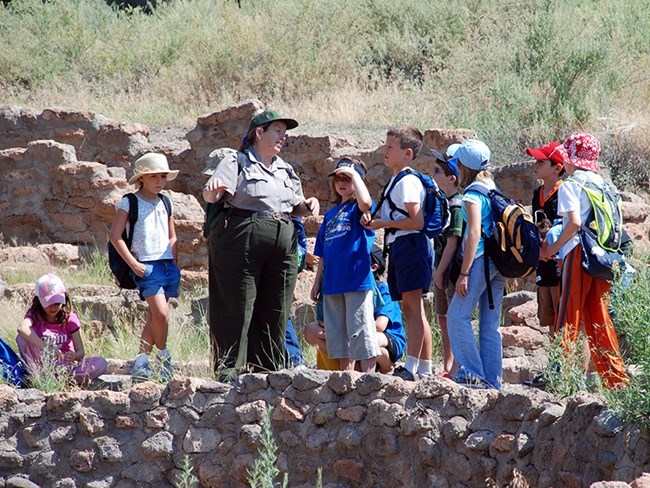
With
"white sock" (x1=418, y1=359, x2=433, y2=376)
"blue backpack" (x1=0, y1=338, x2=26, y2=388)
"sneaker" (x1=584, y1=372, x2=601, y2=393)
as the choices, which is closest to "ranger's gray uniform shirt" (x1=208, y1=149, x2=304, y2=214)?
"white sock" (x1=418, y1=359, x2=433, y2=376)

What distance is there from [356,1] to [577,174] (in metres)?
13.7

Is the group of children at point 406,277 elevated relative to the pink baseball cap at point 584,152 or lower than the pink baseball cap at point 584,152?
lower

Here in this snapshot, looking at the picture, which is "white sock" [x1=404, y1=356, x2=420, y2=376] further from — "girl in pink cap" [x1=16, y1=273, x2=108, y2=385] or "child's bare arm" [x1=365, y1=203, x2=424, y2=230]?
"girl in pink cap" [x1=16, y1=273, x2=108, y2=385]

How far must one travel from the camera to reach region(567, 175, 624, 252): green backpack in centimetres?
643

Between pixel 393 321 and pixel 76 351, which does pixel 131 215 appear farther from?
pixel 393 321

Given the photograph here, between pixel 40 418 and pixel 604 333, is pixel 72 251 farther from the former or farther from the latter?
pixel 604 333

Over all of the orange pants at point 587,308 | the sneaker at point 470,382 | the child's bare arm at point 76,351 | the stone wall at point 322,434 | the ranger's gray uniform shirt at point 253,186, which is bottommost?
the stone wall at point 322,434

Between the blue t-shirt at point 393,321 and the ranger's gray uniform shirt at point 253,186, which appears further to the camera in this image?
the blue t-shirt at point 393,321

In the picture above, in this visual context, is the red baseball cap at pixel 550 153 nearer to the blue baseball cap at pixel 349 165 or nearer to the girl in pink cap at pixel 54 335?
the blue baseball cap at pixel 349 165

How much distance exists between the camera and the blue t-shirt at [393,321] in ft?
24.1

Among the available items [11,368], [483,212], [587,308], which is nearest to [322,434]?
[483,212]

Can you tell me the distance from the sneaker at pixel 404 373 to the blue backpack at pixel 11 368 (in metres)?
2.74

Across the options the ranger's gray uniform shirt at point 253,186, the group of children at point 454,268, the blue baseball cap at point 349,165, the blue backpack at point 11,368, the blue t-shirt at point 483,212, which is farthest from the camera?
the blue backpack at point 11,368

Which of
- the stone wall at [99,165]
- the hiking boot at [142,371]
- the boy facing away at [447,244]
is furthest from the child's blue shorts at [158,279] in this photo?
the stone wall at [99,165]
